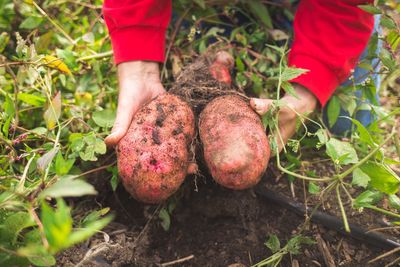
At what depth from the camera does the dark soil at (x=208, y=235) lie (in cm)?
103

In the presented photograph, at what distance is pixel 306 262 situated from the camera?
3.38 feet

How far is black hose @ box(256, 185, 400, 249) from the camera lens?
1.05 m

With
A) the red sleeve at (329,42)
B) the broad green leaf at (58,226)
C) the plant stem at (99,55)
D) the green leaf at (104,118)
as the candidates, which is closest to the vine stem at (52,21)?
the plant stem at (99,55)

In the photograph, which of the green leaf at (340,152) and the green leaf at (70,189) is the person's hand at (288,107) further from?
the green leaf at (70,189)

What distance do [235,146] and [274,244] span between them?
0.29m

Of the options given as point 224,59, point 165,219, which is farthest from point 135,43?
point 165,219

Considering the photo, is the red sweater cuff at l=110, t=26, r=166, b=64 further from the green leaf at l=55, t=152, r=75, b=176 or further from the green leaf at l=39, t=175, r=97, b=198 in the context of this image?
the green leaf at l=39, t=175, r=97, b=198

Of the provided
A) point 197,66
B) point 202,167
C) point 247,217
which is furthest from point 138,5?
point 247,217

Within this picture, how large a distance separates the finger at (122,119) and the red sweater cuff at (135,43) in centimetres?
18

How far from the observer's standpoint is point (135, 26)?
122cm

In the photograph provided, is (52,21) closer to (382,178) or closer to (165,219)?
(165,219)

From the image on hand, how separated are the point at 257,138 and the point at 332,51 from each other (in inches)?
15.7

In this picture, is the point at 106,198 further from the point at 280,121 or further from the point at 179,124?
the point at 280,121

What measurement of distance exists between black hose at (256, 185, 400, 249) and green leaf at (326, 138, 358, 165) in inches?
8.6
